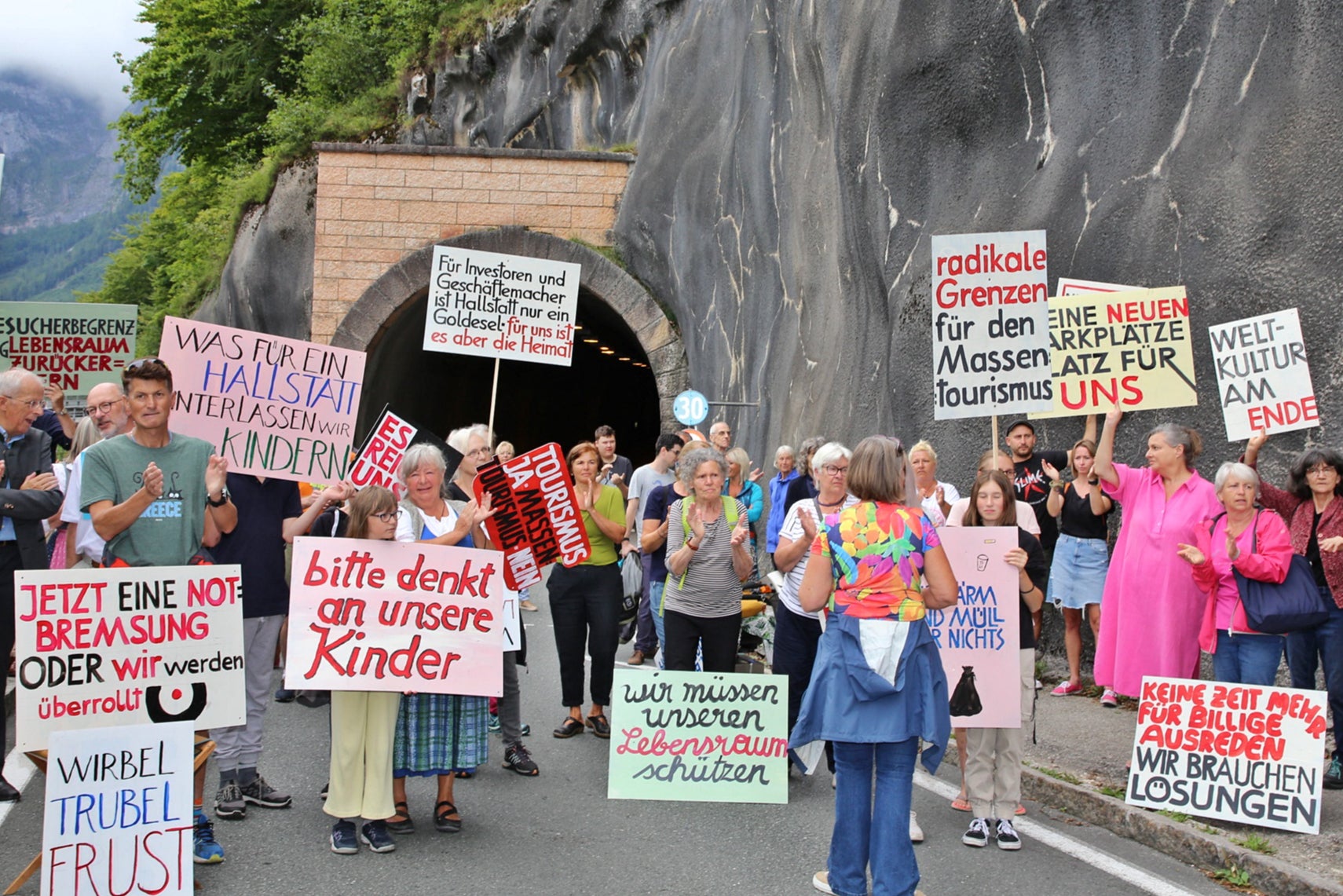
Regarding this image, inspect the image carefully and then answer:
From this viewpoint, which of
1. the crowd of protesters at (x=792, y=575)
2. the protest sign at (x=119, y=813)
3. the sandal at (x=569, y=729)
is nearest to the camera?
the protest sign at (x=119, y=813)

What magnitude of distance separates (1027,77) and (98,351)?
8490 mm

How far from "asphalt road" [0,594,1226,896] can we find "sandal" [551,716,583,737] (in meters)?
0.97

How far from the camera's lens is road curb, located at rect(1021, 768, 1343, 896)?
18.6 feet

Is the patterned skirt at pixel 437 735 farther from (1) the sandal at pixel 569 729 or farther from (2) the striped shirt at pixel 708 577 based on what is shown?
(1) the sandal at pixel 569 729

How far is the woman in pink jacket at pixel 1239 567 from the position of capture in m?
7.07

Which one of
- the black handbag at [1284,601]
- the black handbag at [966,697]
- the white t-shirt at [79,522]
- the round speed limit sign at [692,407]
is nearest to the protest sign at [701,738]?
the black handbag at [966,697]

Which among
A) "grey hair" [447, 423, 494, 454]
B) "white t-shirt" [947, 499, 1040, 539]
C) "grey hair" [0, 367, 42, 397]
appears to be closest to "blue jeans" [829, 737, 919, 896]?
"white t-shirt" [947, 499, 1040, 539]

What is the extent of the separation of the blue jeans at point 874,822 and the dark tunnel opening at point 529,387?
1883 cm

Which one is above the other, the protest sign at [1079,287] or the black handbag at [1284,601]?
the protest sign at [1079,287]

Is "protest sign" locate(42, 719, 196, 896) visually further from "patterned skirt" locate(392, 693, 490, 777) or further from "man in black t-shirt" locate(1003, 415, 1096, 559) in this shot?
"man in black t-shirt" locate(1003, 415, 1096, 559)

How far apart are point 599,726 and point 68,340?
6.69 metres

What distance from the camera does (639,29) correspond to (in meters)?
24.1

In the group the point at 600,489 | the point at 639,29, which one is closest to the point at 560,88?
the point at 639,29

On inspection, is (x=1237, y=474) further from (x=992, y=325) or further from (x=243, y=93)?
(x=243, y=93)
